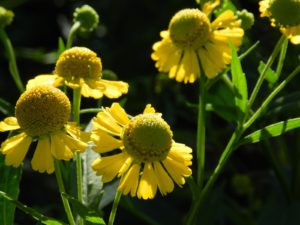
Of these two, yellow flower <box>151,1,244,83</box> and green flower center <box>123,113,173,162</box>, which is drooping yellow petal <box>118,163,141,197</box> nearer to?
green flower center <box>123,113,173,162</box>

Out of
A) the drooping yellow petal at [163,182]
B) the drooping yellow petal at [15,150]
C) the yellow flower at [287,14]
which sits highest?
the yellow flower at [287,14]

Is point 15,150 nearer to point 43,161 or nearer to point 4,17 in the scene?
point 43,161

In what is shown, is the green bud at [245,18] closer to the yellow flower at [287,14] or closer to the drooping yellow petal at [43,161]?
the yellow flower at [287,14]

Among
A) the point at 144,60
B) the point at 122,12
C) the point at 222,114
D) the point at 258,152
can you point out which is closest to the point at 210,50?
the point at 222,114

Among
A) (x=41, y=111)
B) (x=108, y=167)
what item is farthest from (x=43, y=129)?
(x=108, y=167)

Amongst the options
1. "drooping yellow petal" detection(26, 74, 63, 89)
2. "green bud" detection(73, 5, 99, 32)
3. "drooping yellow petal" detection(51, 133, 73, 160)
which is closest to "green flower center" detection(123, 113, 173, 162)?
"drooping yellow petal" detection(51, 133, 73, 160)

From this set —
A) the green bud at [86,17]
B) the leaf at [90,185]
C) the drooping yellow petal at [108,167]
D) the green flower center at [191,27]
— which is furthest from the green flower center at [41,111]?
the green bud at [86,17]

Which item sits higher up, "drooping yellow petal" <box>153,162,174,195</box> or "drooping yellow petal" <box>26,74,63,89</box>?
"drooping yellow petal" <box>26,74,63,89</box>

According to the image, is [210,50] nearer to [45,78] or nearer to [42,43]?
[45,78]
